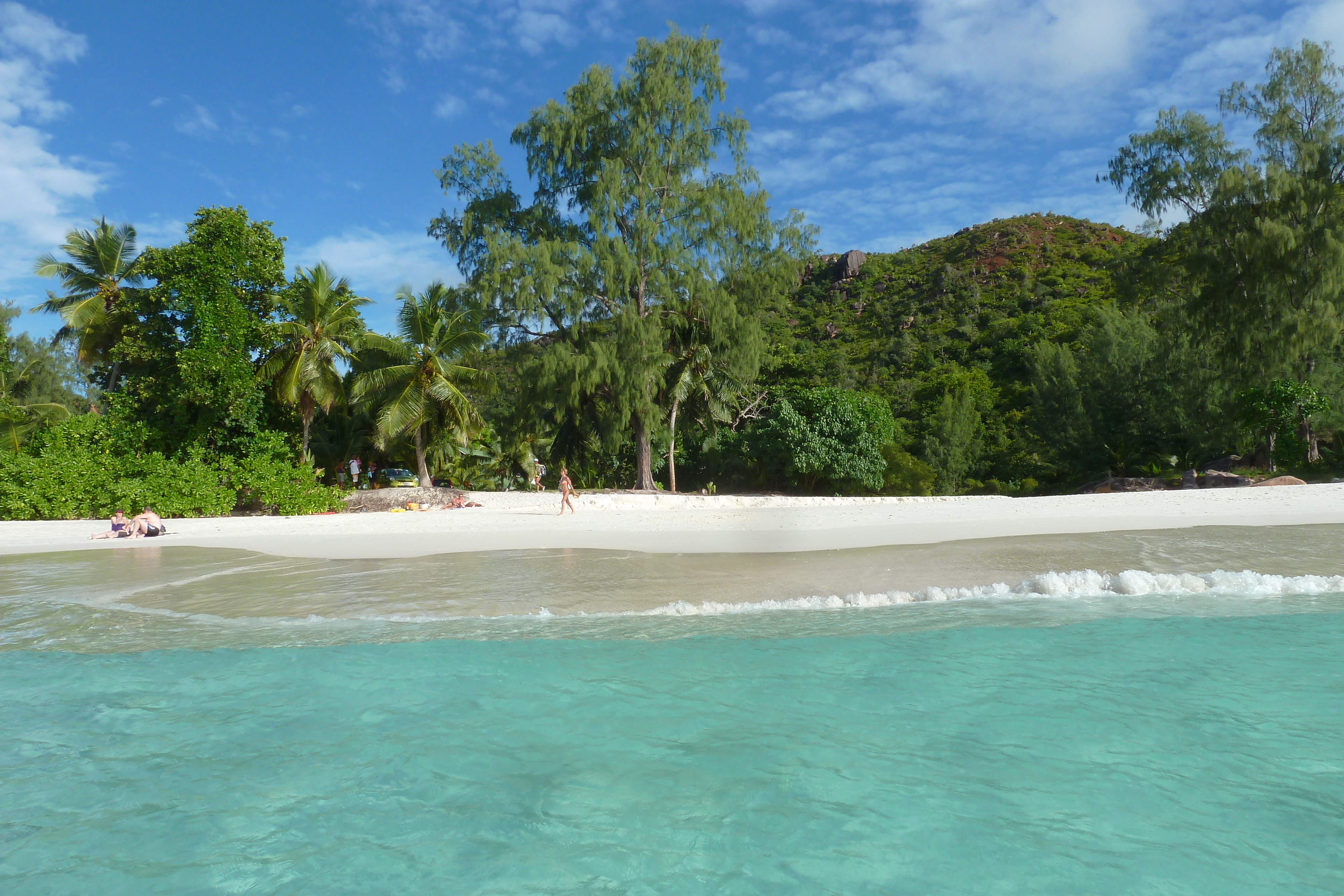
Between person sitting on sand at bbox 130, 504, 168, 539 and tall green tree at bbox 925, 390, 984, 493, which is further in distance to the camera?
tall green tree at bbox 925, 390, 984, 493

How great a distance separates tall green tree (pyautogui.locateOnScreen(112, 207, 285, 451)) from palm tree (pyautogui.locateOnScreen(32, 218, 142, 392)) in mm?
3587

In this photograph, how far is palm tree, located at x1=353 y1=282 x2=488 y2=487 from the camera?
23594mm

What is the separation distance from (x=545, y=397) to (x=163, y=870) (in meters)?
20.2

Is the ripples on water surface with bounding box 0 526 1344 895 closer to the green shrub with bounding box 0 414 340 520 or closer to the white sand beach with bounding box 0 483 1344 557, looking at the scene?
the white sand beach with bounding box 0 483 1344 557

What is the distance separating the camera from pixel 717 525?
48.7ft

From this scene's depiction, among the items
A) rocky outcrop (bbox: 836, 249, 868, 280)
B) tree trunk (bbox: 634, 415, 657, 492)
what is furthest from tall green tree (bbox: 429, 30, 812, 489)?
rocky outcrop (bbox: 836, 249, 868, 280)

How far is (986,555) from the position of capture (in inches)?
370

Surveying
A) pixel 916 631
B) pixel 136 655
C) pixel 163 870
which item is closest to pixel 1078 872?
pixel 916 631

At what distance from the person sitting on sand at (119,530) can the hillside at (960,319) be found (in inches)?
792

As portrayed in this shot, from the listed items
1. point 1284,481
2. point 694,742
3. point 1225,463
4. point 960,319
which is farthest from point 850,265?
point 694,742

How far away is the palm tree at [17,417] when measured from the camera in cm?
2175

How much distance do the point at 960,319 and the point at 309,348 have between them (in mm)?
41204

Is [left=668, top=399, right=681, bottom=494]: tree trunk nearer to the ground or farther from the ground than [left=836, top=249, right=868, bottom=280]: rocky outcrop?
nearer to the ground

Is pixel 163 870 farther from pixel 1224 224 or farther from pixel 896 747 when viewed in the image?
pixel 1224 224
